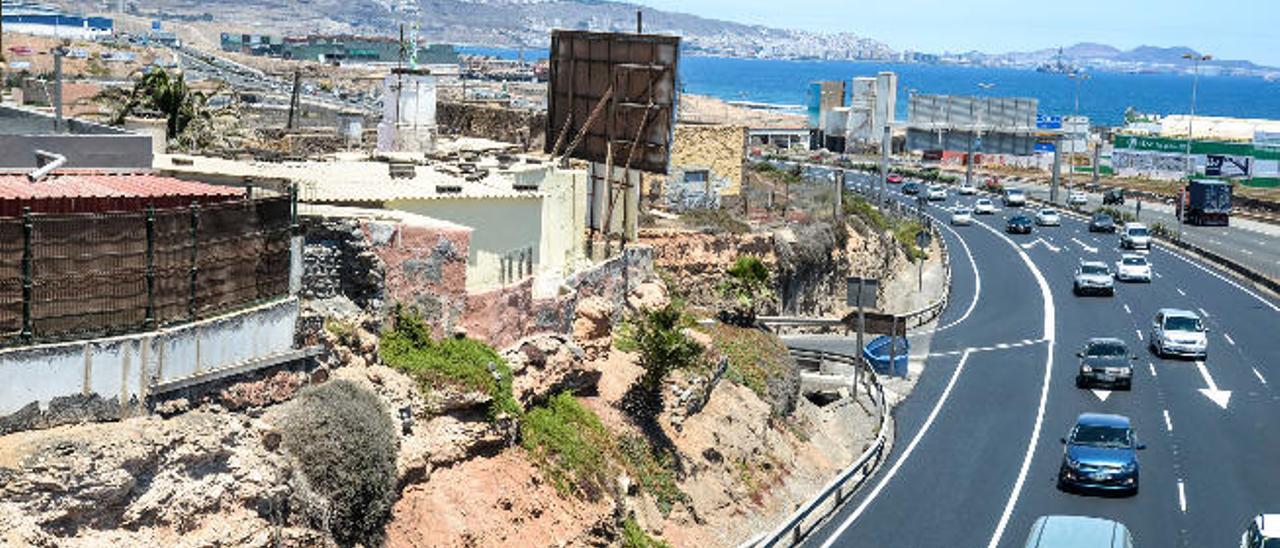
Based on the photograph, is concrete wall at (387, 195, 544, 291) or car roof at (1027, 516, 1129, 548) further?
concrete wall at (387, 195, 544, 291)

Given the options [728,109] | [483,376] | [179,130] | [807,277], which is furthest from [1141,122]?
[483,376]

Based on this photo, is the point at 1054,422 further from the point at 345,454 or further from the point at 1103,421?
the point at 345,454

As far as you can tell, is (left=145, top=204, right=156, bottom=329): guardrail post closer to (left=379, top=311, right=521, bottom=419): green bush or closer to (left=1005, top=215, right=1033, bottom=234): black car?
(left=379, top=311, right=521, bottom=419): green bush

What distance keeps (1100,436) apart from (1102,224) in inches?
2084

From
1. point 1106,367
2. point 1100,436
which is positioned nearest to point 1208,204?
point 1106,367

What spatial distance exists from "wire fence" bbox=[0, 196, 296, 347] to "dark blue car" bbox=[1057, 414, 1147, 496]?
18487 mm

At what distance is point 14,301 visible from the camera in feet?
60.0

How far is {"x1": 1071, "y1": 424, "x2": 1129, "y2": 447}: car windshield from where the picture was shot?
35688 mm

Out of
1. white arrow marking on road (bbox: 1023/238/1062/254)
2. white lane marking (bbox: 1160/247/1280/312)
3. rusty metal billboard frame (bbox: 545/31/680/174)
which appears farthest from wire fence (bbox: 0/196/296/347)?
white arrow marking on road (bbox: 1023/238/1062/254)

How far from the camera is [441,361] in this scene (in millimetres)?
25625

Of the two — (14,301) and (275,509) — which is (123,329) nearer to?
(14,301)

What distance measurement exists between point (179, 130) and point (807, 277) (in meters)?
23.6

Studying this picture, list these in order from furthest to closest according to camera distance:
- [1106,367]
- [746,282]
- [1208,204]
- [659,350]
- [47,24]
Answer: [47,24] < [1208,204] < [746,282] < [1106,367] < [659,350]

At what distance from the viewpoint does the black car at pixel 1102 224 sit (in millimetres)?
86812
